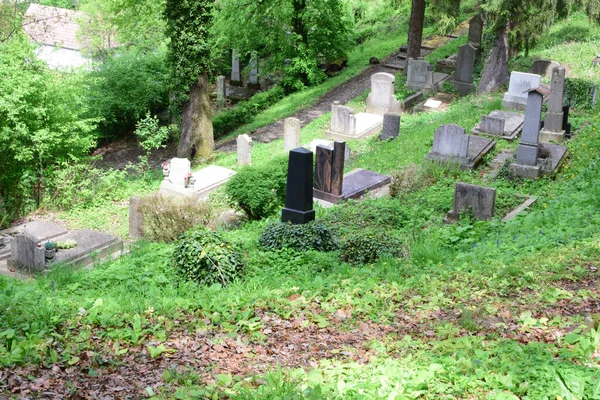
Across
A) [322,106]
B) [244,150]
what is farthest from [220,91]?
[244,150]

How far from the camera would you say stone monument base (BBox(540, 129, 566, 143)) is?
16.0m

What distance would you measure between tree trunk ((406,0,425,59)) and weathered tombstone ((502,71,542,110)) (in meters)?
6.63

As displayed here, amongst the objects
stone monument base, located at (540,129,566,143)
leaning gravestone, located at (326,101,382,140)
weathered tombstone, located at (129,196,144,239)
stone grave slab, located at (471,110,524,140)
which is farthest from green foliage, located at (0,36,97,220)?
stone monument base, located at (540,129,566,143)

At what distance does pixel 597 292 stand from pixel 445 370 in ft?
8.57

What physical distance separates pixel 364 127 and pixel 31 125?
9555mm

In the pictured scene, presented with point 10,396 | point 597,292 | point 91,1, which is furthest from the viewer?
point 91,1

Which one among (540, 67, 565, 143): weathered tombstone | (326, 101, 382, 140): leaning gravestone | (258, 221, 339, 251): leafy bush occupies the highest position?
(540, 67, 565, 143): weathered tombstone

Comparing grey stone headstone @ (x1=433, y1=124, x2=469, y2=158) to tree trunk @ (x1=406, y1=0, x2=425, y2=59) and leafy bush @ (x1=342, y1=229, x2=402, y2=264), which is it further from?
tree trunk @ (x1=406, y1=0, x2=425, y2=59)

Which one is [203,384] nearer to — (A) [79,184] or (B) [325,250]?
(B) [325,250]

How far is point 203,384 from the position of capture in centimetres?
573

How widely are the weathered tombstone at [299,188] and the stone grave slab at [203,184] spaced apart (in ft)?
16.4

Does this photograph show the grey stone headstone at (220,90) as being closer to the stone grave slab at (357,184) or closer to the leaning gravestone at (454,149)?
the stone grave slab at (357,184)

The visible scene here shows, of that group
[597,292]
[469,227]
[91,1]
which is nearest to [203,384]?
[597,292]

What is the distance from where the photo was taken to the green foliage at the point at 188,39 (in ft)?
65.6
